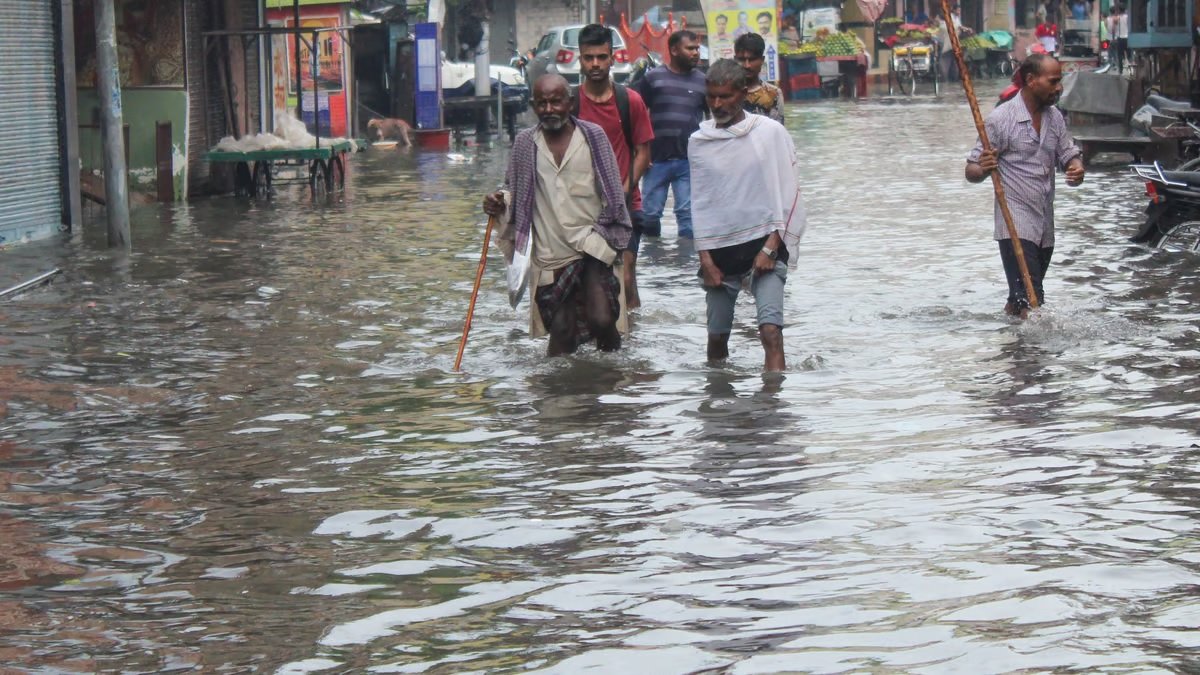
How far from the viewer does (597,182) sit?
910 cm

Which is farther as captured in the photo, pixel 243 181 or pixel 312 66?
pixel 312 66

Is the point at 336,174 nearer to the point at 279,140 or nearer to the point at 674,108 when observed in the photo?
the point at 279,140

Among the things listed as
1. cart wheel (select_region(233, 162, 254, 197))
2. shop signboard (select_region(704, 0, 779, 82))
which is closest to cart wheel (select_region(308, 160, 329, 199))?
cart wheel (select_region(233, 162, 254, 197))

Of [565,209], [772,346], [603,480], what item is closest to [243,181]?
[565,209]

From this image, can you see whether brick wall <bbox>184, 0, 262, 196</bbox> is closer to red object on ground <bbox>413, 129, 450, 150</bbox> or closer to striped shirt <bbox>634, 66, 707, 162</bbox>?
red object on ground <bbox>413, 129, 450, 150</bbox>

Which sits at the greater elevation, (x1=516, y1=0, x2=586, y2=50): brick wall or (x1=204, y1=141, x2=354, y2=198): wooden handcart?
(x1=516, y1=0, x2=586, y2=50): brick wall

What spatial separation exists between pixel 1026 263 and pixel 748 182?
7.60 feet

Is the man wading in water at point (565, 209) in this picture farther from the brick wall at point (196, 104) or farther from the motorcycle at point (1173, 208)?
the brick wall at point (196, 104)

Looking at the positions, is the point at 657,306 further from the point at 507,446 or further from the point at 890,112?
the point at 890,112

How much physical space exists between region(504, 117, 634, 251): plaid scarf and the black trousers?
2.46m

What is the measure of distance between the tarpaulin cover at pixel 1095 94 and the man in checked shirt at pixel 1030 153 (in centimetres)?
1562

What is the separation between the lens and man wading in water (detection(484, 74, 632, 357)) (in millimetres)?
9055

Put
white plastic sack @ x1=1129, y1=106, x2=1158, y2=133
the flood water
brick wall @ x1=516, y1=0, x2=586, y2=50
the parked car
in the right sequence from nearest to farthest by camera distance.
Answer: the flood water, white plastic sack @ x1=1129, y1=106, x2=1158, y2=133, the parked car, brick wall @ x1=516, y1=0, x2=586, y2=50

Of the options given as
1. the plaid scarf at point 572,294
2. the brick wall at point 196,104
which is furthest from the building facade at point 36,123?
the plaid scarf at point 572,294
